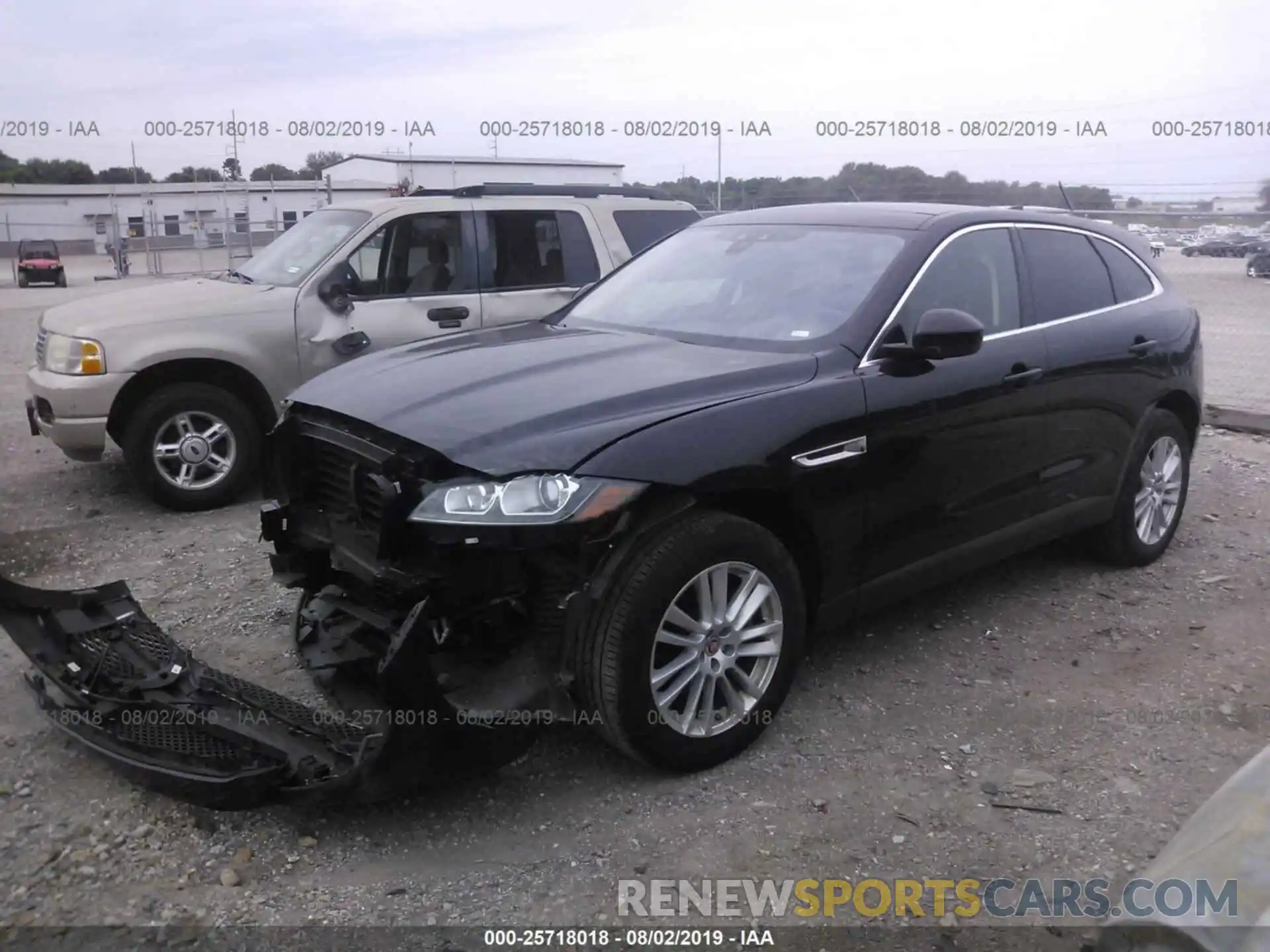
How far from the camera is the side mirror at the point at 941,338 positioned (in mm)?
3789

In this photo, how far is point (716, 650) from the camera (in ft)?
11.3

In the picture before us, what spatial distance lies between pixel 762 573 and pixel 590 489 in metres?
0.71

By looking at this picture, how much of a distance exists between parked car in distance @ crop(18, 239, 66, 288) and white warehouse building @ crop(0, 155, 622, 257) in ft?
6.50

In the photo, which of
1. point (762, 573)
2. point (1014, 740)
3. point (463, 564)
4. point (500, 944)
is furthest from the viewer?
point (1014, 740)

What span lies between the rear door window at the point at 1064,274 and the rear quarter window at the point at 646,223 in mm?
3175

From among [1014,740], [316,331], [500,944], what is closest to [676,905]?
[500,944]

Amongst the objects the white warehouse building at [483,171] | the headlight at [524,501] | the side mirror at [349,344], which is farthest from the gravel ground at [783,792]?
the white warehouse building at [483,171]

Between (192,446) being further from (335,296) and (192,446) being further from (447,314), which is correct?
(447,314)

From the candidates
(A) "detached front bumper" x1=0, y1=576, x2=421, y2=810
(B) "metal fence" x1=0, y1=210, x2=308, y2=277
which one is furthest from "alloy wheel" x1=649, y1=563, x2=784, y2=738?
(B) "metal fence" x1=0, y1=210, x2=308, y2=277

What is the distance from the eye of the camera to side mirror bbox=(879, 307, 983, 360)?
379 cm

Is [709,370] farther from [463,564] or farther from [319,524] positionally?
[319,524]

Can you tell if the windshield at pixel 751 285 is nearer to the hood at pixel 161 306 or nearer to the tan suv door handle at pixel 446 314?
the tan suv door handle at pixel 446 314

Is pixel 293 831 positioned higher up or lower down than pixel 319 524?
lower down

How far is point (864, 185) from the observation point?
1650 cm
